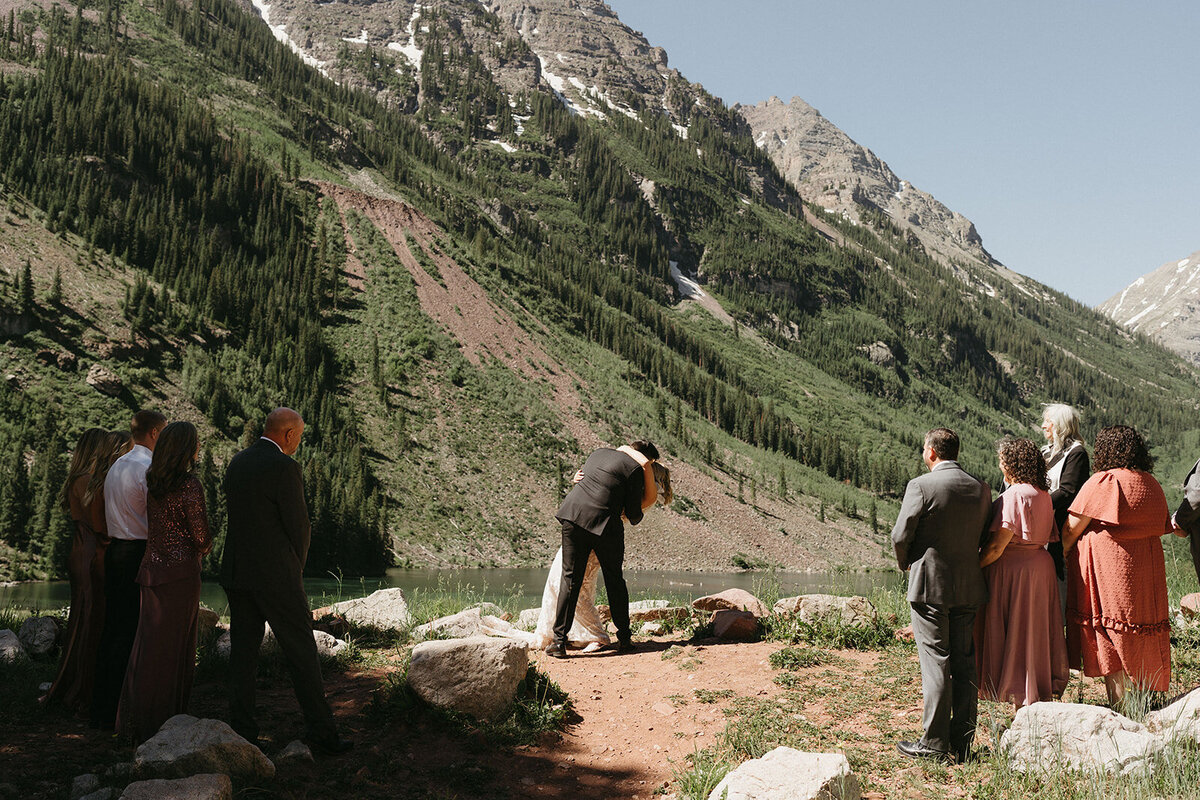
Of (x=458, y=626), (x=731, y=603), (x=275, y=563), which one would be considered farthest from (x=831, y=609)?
(x=275, y=563)

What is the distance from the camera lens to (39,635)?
7719 millimetres

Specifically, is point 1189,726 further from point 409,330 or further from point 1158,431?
point 1158,431

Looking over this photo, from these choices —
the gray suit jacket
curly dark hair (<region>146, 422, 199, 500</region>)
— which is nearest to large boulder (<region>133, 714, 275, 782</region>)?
curly dark hair (<region>146, 422, 199, 500</region>)

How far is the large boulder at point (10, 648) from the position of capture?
23.4 feet

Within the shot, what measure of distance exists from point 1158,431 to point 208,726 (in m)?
227

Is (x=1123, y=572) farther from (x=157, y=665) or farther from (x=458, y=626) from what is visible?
(x=157, y=665)

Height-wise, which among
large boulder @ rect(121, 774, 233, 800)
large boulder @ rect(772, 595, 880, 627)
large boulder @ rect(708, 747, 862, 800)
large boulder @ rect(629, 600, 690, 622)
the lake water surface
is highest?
large boulder @ rect(708, 747, 862, 800)

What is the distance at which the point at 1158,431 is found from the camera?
184750 millimetres

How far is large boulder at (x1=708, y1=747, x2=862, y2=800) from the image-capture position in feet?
12.9

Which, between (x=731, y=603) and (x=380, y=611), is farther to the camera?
(x=731, y=603)

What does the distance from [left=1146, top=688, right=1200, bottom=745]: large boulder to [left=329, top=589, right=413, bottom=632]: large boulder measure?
7232mm

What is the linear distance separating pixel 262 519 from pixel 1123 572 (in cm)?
624

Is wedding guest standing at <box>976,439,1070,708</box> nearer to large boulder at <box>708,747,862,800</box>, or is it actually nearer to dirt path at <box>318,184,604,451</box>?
large boulder at <box>708,747,862,800</box>

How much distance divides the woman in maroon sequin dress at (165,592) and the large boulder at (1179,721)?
6446mm
